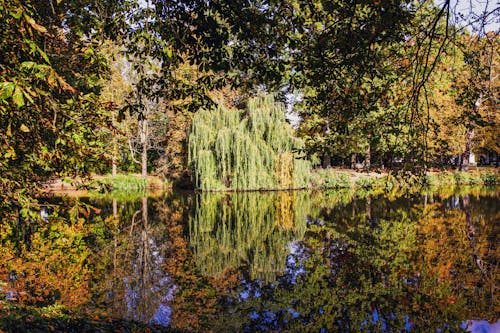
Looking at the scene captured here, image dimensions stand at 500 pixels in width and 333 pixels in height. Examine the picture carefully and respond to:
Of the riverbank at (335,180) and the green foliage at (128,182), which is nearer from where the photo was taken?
the riverbank at (335,180)

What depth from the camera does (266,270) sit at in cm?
728

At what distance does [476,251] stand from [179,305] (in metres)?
6.40

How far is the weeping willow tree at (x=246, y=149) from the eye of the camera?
19.4m

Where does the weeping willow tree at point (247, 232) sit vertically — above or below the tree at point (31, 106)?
below

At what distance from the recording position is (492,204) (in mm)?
Answer: 14883

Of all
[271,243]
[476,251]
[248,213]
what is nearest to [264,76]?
[271,243]

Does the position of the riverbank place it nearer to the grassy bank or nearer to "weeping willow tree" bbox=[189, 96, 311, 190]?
the grassy bank

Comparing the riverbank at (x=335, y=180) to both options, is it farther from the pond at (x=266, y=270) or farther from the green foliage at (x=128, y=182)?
the pond at (x=266, y=270)

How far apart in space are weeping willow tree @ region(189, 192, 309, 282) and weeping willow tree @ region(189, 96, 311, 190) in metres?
1.98

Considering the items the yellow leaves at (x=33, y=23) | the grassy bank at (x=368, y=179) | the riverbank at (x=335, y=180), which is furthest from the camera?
the grassy bank at (x=368, y=179)

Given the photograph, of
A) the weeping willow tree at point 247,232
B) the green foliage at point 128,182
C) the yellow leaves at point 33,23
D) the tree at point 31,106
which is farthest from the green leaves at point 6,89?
the green foliage at point 128,182

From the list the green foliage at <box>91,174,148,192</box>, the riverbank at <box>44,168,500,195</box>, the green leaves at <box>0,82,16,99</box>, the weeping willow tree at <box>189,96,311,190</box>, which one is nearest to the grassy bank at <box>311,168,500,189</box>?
the riverbank at <box>44,168,500,195</box>

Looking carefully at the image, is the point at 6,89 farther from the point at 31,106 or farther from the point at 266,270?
the point at 266,270

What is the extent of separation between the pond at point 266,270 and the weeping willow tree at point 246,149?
6.69 m
